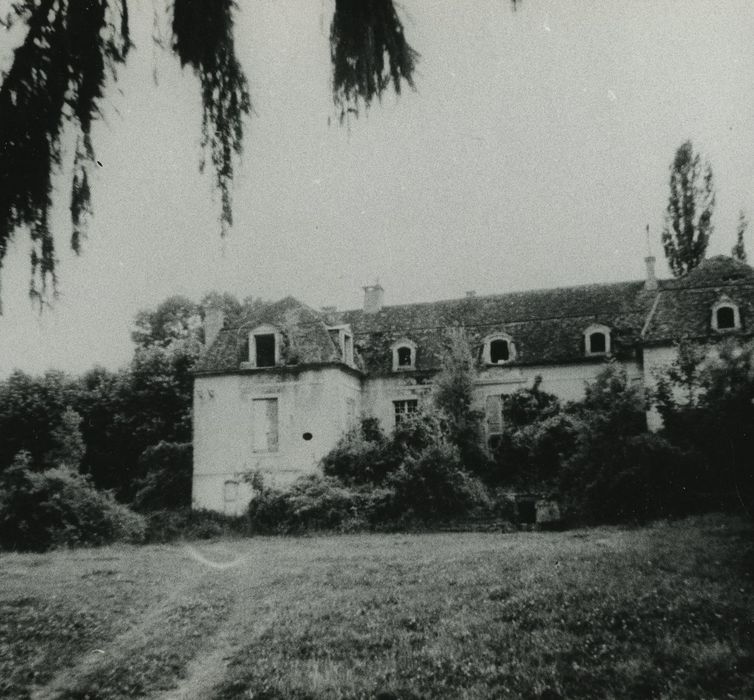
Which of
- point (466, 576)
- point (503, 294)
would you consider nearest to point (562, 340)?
point (503, 294)

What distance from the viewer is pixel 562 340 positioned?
30766 mm

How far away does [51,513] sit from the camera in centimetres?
2197

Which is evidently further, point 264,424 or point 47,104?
point 264,424

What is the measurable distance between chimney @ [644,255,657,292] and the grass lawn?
19474 millimetres

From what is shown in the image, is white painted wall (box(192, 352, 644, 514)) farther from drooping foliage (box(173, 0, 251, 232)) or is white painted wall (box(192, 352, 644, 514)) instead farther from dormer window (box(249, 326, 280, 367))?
drooping foliage (box(173, 0, 251, 232))

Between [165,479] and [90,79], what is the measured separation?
30588mm

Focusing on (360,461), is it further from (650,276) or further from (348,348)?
(650,276)

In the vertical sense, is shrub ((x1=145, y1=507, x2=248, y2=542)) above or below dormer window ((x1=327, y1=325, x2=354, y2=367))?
below

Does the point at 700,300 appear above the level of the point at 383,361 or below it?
above

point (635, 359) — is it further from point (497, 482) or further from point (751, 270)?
point (497, 482)

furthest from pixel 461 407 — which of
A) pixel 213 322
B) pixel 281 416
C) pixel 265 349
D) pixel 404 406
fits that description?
pixel 213 322

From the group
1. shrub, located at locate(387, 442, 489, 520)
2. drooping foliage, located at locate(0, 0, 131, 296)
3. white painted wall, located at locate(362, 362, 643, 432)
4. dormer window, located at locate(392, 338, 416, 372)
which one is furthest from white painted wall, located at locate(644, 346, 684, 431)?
drooping foliage, located at locate(0, 0, 131, 296)

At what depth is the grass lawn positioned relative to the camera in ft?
23.6

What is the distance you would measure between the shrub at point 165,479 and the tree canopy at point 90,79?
29.0 m
